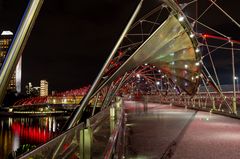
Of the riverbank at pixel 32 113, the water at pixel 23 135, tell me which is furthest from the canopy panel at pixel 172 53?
the riverbank at pixel 32 113

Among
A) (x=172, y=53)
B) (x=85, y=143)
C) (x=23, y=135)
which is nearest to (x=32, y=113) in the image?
(x=23, y=135)

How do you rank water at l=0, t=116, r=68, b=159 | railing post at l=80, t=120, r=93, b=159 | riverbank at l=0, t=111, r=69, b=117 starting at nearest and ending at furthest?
railing post at l=80, t=120, r=93, b=159
water at l=0, t=116, r=68, b=159
riverbank at l=0, t=111, r=69, b=117

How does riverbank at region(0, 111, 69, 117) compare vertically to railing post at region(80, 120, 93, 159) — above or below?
below

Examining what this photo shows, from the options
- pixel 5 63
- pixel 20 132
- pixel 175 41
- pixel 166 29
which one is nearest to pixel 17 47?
pixel 5 63

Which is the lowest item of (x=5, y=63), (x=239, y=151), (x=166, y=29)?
(x=239, y=151)

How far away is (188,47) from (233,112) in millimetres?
9858

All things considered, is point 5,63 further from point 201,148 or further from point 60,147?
point 201,148

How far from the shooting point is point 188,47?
2962 cm

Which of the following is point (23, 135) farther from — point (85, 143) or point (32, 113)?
point (85, 143)

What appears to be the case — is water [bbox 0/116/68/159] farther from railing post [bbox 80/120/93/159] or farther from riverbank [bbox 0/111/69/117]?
railing post [bbox 80/120/93/159]

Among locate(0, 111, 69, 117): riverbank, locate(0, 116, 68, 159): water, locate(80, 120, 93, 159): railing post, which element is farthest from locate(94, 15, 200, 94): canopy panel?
locate(0, 111, 69, 117): riverbank

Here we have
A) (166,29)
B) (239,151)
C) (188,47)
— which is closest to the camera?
(239,151)

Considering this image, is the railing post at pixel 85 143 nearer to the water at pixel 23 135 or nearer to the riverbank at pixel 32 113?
the water at pixel 23 135

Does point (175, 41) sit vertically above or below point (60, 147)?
above
